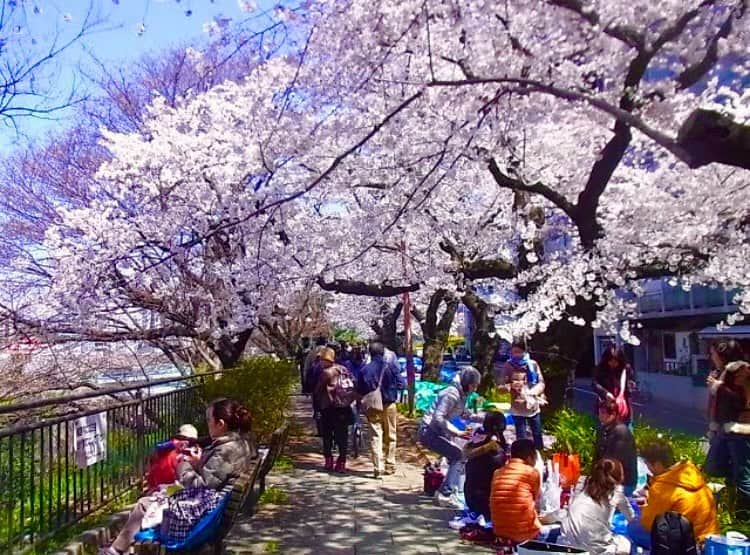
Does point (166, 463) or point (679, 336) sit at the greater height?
point (679, 336)

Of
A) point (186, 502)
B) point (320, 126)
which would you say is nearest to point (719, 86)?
point (320, 126)

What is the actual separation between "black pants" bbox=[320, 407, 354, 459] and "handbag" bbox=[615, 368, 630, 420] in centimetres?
366

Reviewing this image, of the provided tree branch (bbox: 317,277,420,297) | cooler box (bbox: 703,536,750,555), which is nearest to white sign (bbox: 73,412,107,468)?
cooler box (bbox: 703,536,750,555)

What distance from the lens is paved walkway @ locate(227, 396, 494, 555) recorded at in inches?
248

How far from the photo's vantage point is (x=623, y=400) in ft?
25.0

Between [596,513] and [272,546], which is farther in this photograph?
[272,546]

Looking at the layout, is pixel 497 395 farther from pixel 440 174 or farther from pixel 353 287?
pixel 440 174

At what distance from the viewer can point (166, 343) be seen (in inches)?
581

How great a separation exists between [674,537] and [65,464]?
4.26 metres

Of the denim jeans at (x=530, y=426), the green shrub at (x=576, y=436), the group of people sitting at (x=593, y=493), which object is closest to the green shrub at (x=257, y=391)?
the denim jeans at (x=530, y=426)

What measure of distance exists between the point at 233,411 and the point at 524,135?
18.4ft

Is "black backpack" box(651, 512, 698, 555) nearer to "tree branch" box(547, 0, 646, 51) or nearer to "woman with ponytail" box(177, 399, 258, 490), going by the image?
"woman with ponytail" box(177, 399, 258, 490)

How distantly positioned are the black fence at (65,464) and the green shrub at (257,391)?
2.58 meters

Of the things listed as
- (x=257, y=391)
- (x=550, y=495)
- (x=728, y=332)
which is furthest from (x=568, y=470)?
(x=728, y=332)
